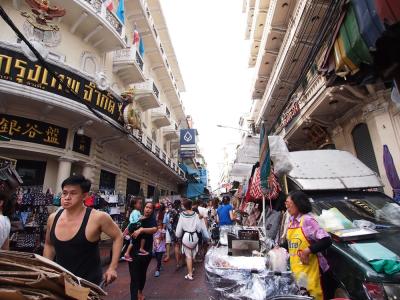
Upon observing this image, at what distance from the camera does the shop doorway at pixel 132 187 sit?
17175mm

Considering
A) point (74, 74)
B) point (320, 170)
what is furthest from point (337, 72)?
point (74, 74)

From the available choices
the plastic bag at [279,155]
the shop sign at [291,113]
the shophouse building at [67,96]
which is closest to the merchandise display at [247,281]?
the plastic bag at [279,155]

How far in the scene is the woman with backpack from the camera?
6.54 m

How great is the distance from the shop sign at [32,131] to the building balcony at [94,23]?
4.99m

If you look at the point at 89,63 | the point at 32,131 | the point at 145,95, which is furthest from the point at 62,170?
the point at 145,95

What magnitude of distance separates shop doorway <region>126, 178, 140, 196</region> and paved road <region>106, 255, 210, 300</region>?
1006 cm

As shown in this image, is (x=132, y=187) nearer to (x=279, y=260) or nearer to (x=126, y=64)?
(x=126, y=64)

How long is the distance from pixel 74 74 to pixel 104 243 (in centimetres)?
745

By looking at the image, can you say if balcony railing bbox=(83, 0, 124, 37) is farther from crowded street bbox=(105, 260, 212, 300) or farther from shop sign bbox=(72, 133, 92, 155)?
crowded street bbox=(105, 260, 212, 300)

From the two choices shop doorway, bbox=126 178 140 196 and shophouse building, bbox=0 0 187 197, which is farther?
shop doorway, bbox=126 178 140 196

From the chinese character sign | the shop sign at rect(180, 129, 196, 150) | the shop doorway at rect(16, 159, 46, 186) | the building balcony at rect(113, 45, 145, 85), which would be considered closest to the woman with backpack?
the shop doorway at rect(16, 159, 46, 186)

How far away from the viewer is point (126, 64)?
15281 millimetres

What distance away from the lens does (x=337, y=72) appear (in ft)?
13.6

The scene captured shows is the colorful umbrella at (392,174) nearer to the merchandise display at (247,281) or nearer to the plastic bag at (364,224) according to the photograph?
the plastic bag at (364,224)
